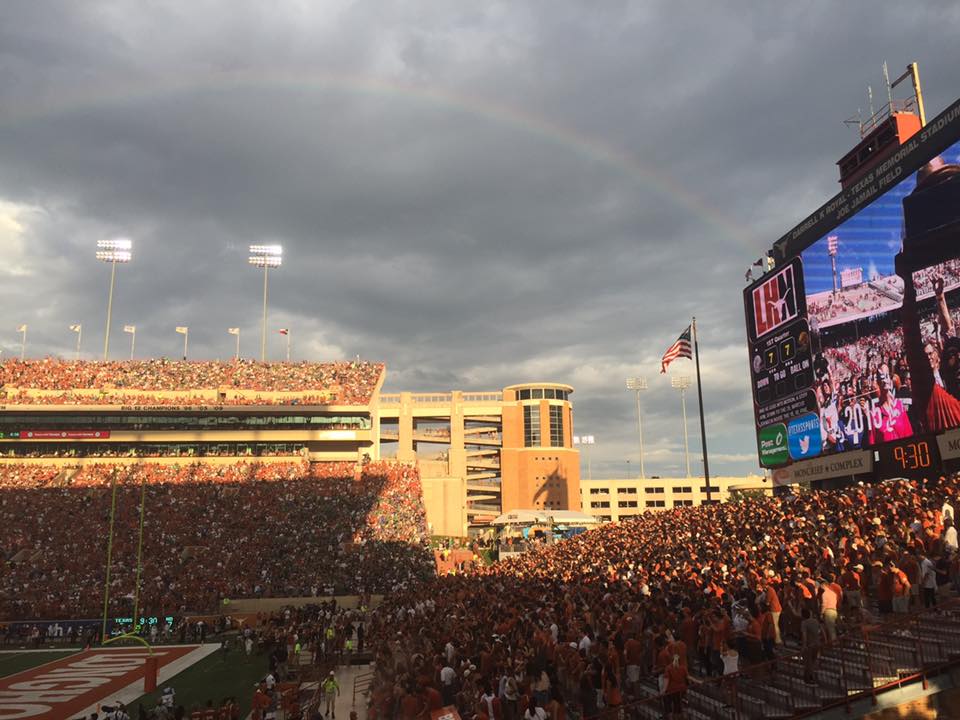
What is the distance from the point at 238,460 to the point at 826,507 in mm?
48141

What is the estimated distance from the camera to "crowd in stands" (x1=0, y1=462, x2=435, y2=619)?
3700 centimetres

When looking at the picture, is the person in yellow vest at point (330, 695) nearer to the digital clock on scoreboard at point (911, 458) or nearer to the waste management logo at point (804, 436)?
the digital clock on scoreboard at point (911, 458)

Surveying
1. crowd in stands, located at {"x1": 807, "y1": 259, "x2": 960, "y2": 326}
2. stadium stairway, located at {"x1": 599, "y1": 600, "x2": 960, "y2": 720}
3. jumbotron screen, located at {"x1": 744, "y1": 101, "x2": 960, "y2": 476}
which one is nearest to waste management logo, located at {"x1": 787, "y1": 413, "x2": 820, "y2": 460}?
jumbotron screen, located at {"x1": 744, "y1": 101, "x2": 960, "y2": 476}

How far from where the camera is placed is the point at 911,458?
24172mm

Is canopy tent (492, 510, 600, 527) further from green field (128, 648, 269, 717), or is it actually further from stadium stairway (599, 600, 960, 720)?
stadium stairway (599, 600, 960, 720)

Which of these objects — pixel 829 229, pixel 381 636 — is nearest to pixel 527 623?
pixel 381 636

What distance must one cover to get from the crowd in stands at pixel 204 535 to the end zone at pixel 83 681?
5.47m

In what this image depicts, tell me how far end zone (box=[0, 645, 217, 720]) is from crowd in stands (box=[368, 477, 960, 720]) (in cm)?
882

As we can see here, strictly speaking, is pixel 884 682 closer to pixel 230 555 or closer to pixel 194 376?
pixel 230 555

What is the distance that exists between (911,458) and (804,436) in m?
5.65

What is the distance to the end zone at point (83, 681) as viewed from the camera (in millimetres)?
19766

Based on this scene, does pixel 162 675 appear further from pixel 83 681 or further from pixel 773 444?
pixel 773 444

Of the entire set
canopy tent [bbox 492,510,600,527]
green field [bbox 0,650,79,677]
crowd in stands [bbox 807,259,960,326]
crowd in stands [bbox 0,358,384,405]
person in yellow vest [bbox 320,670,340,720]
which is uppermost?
crowd in stands [bbox 0,358,384,405]

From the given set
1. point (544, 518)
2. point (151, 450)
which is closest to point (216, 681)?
point (544, 518)
